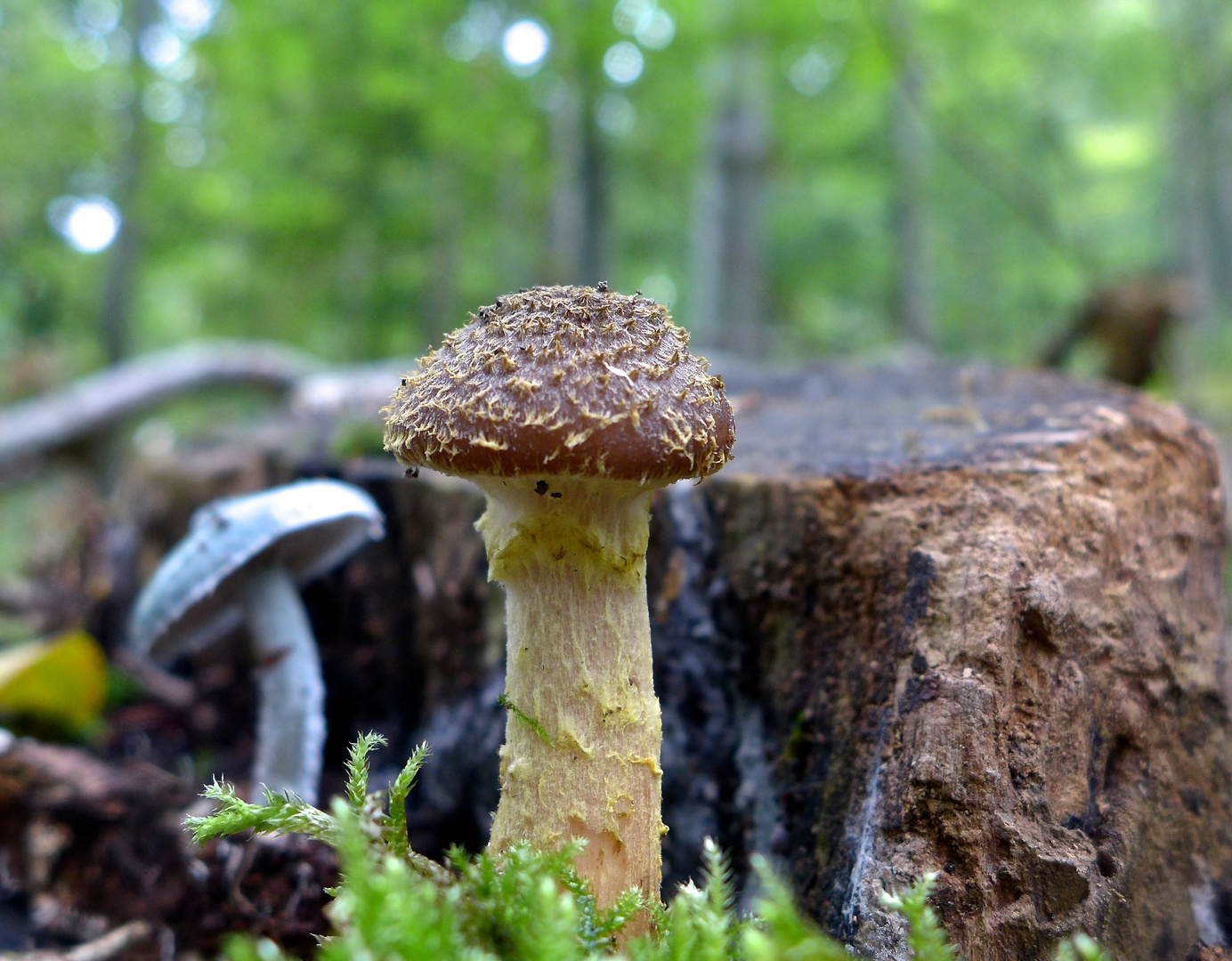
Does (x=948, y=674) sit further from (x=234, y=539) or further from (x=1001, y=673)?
(x=234, y=539)

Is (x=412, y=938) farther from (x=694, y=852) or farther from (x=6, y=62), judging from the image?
(x=6, y=62)

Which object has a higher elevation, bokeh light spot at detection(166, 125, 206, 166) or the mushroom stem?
bokeh light spot at detection(166, 125, 206, 166)

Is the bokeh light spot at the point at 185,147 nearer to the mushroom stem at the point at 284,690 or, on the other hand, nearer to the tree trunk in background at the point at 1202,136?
the mushroom stem at the point at 284,690

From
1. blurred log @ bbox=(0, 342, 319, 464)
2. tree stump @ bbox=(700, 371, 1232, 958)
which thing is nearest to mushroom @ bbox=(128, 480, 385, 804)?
tree stump @ bbox=(700, 371, 1232, 958)

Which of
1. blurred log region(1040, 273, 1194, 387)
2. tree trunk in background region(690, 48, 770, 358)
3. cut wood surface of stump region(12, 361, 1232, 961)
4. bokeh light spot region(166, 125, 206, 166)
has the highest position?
bokeh light spot region(166, 125, 206, 166)

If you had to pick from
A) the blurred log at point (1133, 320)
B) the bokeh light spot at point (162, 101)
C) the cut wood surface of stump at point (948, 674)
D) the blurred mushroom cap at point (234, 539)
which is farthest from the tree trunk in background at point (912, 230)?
the blurred mushroom cap at point (234, 539)

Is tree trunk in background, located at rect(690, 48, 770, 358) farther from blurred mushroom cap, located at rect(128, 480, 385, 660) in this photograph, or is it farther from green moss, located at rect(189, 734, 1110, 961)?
green moss, located at rect(189, 734, 1110, 961)
